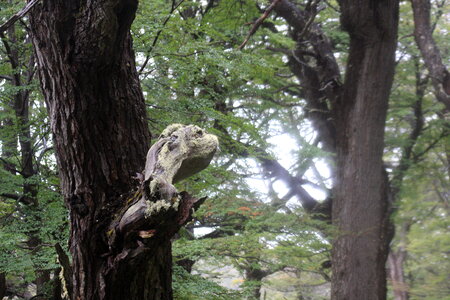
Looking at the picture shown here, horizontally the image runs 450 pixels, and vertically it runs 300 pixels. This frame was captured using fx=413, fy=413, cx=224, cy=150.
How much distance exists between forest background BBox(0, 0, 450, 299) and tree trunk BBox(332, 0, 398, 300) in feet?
1.24

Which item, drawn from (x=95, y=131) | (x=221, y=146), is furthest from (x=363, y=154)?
(x=95, y=131)

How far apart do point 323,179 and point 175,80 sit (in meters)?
4.54

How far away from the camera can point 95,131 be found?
171cm

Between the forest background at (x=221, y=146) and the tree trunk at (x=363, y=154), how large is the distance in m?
0.38

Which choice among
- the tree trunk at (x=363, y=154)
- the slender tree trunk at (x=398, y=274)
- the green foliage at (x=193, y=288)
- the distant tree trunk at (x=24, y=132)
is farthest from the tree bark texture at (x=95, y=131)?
the slender tree trunk at (x=398, y=274)

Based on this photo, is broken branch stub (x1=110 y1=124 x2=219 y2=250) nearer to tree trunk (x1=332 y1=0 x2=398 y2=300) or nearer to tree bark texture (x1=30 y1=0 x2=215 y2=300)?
tree bark texture (x1=30 y1=0 x2=215 y2=300)

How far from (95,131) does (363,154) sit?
4.50m

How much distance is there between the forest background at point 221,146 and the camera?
314 cm

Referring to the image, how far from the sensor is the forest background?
3139 millimetres

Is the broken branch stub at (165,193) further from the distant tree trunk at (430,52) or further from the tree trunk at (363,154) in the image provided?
the distant tree trunk at (430,52)

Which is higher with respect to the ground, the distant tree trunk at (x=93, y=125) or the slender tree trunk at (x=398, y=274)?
the distant tree trunk at (x=93, y=125)

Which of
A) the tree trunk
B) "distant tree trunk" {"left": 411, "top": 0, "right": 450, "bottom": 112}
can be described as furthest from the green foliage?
"distant tree trunk" {"left": 411, "top": 0, "right": 450, "bottom": 112}

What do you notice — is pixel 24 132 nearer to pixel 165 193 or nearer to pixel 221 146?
pixel 221 146

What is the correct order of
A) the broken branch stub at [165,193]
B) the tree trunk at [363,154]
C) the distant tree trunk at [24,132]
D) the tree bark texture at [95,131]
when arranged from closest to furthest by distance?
1. the broken branch stub at [165,193]
2. the tree bark texture at [95,131]
3. the distant tree trunk at [24,132]
4. the tree trunk at [363,154]
